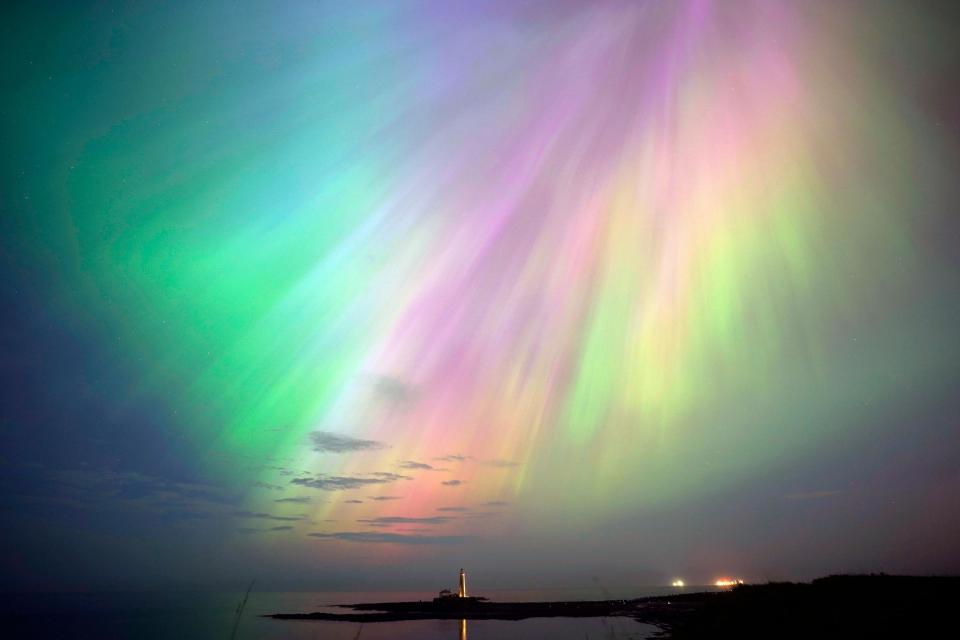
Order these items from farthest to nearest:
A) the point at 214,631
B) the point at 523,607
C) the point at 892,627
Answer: the point at 523,607
the point at 214,631
the point at 892,627

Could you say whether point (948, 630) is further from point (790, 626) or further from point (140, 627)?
point (140, 627)

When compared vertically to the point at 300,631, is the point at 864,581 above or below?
above

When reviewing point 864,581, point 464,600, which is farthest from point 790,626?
point 464,600

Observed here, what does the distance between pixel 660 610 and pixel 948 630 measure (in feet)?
170

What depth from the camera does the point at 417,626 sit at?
2576 inches

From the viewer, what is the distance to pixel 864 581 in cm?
4031

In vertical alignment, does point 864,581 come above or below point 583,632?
above

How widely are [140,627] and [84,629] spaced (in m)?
8.31

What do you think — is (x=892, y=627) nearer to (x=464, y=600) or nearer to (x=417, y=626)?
(x=417, y=626)

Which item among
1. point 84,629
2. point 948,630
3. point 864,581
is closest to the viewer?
point 948,630

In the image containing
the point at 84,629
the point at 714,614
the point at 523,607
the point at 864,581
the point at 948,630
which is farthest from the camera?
the point at 523,607

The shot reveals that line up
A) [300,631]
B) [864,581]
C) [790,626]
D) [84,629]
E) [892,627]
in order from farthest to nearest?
[84,629]
[300,631]
[864,581]
[790,626]
[892,627]

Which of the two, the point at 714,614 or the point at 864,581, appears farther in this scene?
the point at 864,581

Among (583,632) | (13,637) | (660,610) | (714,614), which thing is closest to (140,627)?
(13,637)
